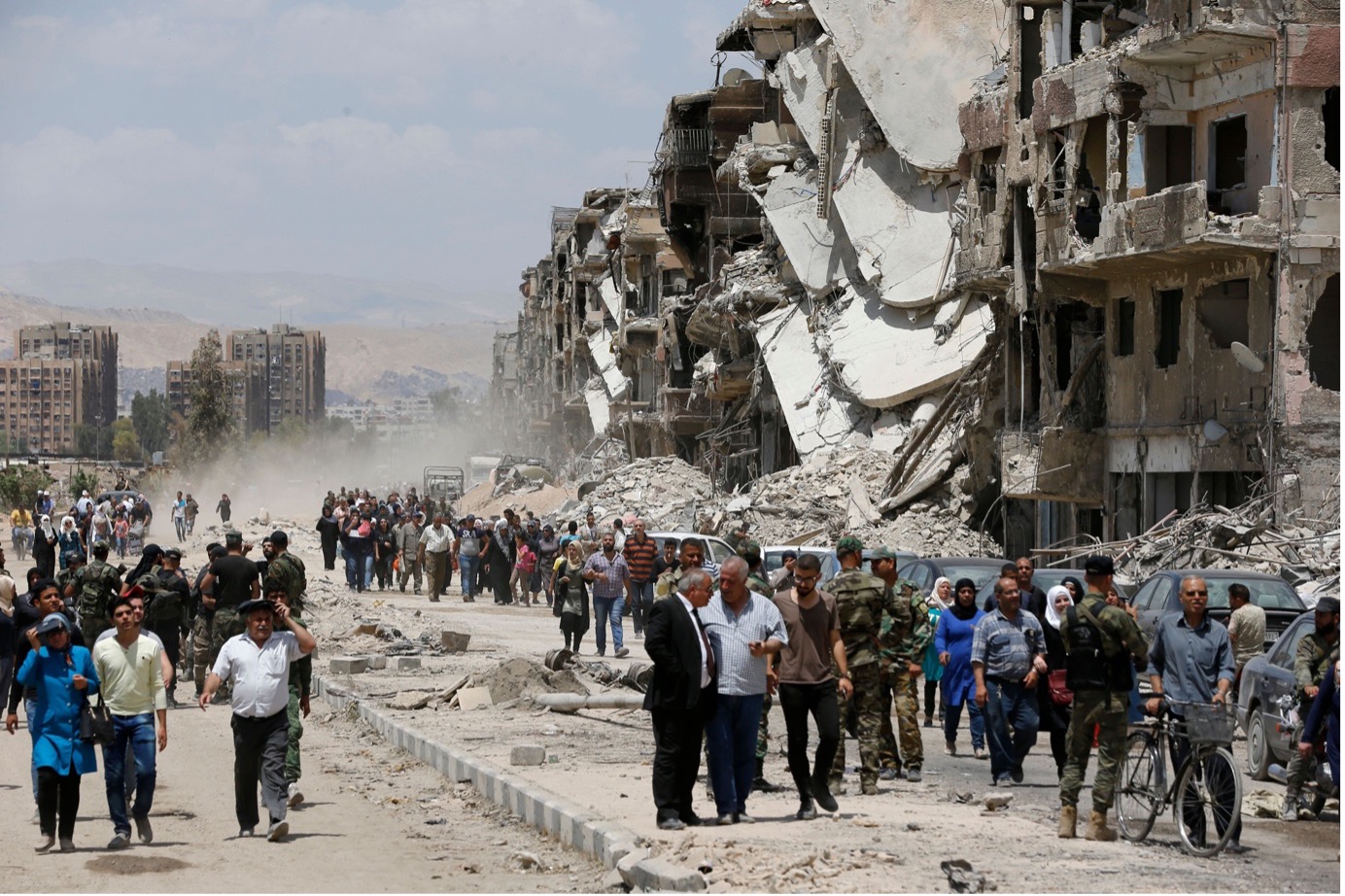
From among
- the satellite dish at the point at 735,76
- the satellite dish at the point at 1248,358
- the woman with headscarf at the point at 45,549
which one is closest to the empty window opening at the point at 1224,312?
the satellite dish at the point at 1248,358

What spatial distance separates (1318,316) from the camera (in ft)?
87.6

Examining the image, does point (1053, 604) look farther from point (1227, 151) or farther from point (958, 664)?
point (1227, 151)

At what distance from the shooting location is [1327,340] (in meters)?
26.8

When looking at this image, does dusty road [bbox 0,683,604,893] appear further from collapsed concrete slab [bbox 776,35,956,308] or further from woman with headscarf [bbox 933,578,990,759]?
collapsed concrete slab [bbox 776,35,956,308]

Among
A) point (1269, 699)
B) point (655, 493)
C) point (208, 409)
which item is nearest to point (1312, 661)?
point (1269, 699)

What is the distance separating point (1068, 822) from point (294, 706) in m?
5.11

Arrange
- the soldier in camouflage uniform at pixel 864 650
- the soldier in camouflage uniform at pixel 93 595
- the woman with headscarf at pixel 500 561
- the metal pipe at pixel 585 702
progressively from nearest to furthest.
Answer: the soldier in camouflage uniform at pixel 864 650 < the soldier in camouflage uniform at pixel 93 595 < the metal pipe at pixel 585 702 < the woman with headscarf at pixel 500 561

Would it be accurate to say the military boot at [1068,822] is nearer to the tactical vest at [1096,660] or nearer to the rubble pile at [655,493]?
the tactical vest at [1096,660]

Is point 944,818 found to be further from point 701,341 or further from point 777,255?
point 701,341

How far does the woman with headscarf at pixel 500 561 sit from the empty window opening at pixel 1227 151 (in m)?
15.0

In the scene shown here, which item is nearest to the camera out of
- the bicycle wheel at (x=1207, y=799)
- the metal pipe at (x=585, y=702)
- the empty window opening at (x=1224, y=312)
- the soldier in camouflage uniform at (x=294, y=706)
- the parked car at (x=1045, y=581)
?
the bicycle wheel at (x=1207, y=799)

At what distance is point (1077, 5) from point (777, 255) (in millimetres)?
22399

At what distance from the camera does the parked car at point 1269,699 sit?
1327 centimetres

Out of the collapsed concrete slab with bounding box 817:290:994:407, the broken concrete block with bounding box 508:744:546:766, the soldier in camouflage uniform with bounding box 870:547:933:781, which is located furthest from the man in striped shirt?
the collapsed concrete slab with bounding box 817:290:994:407
